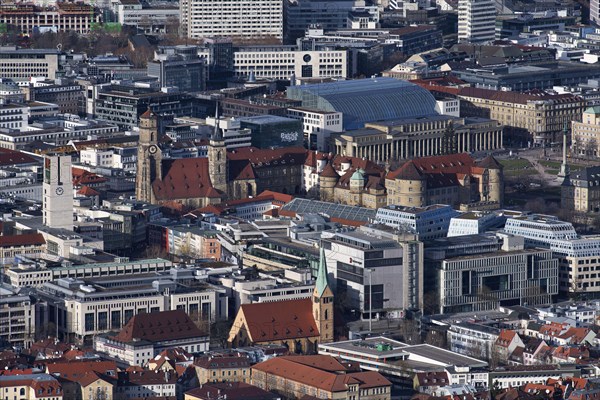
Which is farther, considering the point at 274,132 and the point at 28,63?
the point at 28,63

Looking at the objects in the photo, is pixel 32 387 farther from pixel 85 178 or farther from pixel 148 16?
pixel 148 16

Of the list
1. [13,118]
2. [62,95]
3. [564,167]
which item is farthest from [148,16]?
[564,167]

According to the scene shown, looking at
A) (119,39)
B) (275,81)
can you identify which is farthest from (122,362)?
(119,39)

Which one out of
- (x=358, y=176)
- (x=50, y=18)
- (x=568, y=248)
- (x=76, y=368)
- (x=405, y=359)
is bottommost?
(x=405, y=359)

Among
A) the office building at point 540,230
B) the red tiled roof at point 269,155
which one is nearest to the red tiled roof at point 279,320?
the office building at point 540,230

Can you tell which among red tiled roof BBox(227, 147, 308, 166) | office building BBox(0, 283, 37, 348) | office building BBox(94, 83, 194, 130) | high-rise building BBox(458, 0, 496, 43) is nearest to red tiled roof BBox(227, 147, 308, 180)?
red tiled roof BBox(227, 147, 308, 166)

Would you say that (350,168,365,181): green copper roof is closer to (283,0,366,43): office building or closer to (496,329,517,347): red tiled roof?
(496,329,517,347): red tiled roof

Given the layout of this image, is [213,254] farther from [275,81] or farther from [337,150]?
[275,81]
